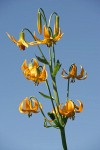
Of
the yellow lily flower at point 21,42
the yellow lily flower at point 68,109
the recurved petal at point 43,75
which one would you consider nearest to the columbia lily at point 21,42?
the yellow lily flower at point 21,42

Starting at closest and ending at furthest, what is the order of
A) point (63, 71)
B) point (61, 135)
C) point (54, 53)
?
point (61, 135) < point (54, 53) < point (63, 71)

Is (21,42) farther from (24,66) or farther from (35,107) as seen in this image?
(35,107)

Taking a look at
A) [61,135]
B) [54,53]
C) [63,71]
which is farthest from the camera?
[63,71]

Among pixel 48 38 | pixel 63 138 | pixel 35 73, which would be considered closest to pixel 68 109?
pixel 63 138

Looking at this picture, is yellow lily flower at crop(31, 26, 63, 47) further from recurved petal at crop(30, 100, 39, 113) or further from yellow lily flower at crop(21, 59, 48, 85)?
recurved petal at crop(30, 100, 39, 113)

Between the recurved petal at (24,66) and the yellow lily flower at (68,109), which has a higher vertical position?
the recurved petal at (24,66)

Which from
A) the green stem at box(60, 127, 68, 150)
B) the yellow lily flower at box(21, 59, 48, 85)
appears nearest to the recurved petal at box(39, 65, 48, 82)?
the yellow lily flower at box(21, 59, 48, 85)

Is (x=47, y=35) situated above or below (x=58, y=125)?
above

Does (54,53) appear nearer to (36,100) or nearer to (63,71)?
(63,71)

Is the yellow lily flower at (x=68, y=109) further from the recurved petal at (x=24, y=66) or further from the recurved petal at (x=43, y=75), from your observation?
the recurved petal at (x=24, y=66)

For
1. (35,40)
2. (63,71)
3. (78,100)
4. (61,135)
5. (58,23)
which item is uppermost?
(58,23)

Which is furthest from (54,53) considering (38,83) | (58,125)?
(58,125)
